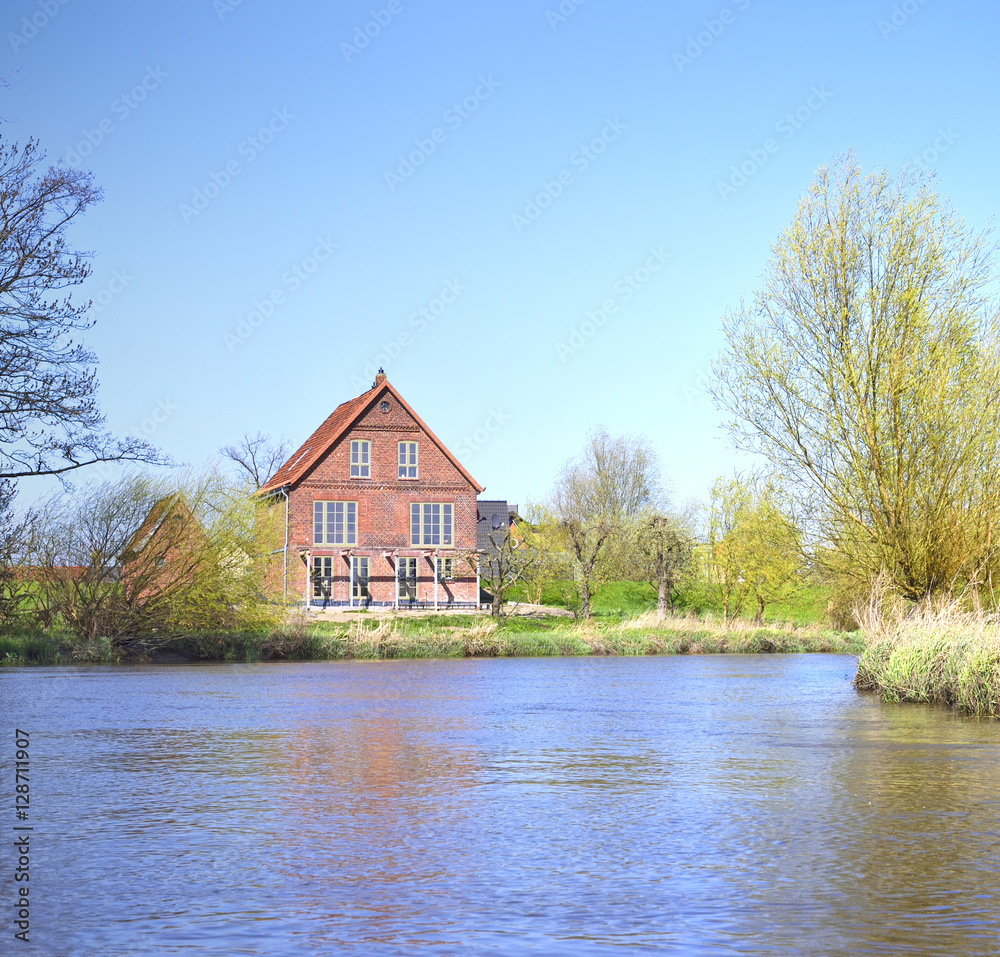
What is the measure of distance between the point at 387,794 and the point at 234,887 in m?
3.17

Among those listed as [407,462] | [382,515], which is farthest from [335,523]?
[407,462]

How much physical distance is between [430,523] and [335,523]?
4.04 meters

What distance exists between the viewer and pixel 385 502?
163 ft

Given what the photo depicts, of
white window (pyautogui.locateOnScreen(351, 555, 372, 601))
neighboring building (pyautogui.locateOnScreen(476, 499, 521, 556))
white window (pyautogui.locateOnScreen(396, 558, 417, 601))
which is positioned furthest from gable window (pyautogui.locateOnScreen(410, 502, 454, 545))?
neighboring building (pyautogui.locateOnScreen(476, 499, 521, 556))

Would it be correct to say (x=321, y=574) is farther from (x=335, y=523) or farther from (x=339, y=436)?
(x=339, y=436)

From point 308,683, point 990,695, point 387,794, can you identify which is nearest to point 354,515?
point 308,683

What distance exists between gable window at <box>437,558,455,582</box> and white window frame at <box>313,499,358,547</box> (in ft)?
12.2

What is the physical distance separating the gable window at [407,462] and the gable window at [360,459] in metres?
1.33

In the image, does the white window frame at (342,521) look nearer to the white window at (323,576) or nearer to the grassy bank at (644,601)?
the white window at (323,576)

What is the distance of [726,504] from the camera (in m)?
53.4

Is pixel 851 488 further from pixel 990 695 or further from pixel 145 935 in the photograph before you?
pixel 145 935

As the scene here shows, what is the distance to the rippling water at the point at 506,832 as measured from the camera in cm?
544

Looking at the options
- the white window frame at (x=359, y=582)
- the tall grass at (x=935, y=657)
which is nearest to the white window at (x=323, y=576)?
the white window frame at (x=359, y=582)

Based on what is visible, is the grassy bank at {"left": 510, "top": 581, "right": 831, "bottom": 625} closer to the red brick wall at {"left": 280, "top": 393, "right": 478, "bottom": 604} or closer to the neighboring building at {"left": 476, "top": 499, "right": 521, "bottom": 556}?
the red brick wall at {"left": 280, "top": 393, "right": 478, "bottom": 604}
